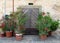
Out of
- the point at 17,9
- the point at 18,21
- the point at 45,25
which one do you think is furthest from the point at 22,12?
the point at 45,25

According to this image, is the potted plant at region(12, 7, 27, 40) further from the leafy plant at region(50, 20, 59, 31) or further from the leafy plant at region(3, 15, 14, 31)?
the leafy plant at region(50, 20, 59, 31)

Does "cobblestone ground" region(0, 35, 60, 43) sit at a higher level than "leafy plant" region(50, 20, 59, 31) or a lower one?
lower

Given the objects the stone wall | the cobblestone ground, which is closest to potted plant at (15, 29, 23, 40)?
the cobblestone ground

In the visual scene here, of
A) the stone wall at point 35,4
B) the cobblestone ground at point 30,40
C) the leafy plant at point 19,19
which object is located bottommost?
the cobblestone ground at point 30,40

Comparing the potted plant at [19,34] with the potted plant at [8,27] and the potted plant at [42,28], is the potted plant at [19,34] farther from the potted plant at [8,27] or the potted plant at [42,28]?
the potted plant at [42,28]

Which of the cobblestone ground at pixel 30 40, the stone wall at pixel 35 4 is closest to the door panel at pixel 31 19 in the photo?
the stone wall at pixel 35 4

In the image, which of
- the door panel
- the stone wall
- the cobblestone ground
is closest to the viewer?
the cobblestone ground

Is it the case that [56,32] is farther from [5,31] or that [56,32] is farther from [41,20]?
[5,31]

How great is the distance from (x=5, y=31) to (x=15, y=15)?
0.65m

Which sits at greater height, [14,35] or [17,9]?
[17,9]

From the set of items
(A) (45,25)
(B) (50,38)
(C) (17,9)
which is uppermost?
(C) (17,9)

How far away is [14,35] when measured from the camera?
20.1 ft

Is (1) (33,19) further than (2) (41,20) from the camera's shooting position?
Yes

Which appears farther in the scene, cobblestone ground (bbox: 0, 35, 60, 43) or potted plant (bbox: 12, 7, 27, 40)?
potted plant (bbox: 12, 7, 27, 40)
